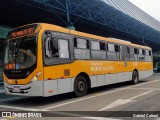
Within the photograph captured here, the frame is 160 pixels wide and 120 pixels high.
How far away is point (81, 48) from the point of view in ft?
41.6

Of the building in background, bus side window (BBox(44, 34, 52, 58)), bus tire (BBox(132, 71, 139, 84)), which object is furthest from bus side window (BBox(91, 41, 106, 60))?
the building in background

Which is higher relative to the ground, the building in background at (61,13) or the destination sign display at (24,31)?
the building in background at (61,13)

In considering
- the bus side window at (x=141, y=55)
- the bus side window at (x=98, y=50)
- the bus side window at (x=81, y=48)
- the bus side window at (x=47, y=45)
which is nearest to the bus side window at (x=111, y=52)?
the bus side window at (x=98, y=50)

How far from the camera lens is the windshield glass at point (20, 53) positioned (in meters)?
10.2

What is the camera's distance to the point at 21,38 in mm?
10766

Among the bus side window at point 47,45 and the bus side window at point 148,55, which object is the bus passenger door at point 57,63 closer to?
the bus side window at point 47,45

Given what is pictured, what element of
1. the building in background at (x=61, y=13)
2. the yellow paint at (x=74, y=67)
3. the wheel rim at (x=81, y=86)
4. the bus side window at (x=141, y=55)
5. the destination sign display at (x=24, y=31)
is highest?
the building in background at (x=61, y=13)

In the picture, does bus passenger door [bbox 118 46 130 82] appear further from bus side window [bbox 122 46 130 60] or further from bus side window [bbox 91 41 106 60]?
bus side window [bbox 91 41 106 60]

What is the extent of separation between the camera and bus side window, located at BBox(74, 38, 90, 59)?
484 inches

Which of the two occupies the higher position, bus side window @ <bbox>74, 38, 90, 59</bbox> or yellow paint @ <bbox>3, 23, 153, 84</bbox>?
bus side window @ <bbox>74, 38, 90, 59</bbox>

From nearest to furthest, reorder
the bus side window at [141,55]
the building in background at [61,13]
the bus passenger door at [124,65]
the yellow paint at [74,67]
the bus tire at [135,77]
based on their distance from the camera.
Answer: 1. the yellow paint at [74,67]
2. the bus passenger door at [124,65]
3. the bus tire at [135,77]
4. the bus side window at [141,55]
5. the building in background at [61,13]

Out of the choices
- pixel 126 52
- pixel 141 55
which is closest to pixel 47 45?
pixel 126 52

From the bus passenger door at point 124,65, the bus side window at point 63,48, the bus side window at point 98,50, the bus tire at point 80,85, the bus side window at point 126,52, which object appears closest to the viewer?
the bus side window at point 63,48

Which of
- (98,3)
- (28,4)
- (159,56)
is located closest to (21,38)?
(28,4)
